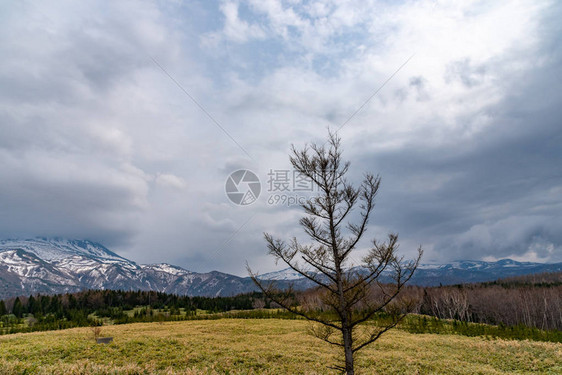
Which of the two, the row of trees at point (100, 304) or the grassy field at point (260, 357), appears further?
the row of trees at point (100, 304)

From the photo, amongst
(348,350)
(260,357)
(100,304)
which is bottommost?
(100,304)

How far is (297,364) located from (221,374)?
18.1 feet

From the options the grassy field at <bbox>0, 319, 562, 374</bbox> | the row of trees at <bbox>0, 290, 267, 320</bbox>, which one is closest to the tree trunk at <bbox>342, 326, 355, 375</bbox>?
the grassy field at <bbox>0, 319, 562, 374</bbox>

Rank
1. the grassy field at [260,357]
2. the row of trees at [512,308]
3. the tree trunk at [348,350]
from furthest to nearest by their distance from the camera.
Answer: the row of trees at [512,308] → the grassy field at [260,357] → the tree trunk at [348,350]

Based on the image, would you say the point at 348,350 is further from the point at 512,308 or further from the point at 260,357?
the point at 512,308

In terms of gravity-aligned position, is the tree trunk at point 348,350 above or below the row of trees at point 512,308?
above

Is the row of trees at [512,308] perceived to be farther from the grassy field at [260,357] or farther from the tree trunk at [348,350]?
the tree trunk at [348,350]

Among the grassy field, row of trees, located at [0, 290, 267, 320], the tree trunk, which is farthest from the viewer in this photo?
row of trees, located at [0, 290, 267, 320]

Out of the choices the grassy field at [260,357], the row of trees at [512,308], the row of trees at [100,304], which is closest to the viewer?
the grassy field at [260,357]

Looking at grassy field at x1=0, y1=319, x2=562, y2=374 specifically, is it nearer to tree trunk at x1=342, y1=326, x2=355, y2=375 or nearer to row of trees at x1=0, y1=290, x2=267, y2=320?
tree trunk at x1=342, y1=326, x2=355, y2=375

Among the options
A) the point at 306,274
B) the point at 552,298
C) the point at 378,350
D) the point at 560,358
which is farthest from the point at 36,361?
the point at 552,298

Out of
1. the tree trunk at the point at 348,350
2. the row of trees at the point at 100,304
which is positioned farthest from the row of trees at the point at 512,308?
the tree trunk at the point at 348,350

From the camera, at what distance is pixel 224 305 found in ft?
345

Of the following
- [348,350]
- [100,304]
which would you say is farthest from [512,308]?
[100,304]
